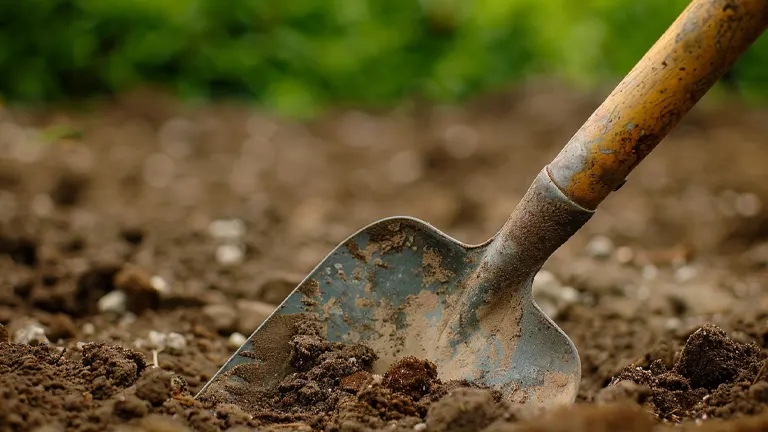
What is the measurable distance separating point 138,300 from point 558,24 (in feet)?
16.5

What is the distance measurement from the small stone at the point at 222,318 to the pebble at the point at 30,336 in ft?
1.66

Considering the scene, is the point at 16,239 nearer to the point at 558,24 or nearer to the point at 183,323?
the point at 183,323

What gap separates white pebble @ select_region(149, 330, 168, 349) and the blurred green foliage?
157 inches

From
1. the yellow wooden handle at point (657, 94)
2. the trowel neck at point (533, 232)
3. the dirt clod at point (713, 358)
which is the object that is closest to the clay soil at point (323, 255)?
the dirt clod at point (713, 358)

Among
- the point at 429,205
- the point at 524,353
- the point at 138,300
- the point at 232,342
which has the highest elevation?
the point at 429,205

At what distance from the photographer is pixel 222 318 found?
8.64 feet

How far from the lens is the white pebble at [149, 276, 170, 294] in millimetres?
2782

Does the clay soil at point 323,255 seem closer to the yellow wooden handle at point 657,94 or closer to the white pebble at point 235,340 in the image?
the white pebble at point 235,340

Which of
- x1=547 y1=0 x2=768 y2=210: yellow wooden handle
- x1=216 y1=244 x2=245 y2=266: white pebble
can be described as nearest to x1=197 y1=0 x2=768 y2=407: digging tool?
x1=547 y1=0 x2=768 y2=210: yellow wooden handle

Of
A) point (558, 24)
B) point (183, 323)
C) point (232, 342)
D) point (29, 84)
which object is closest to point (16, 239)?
point (183, 323)

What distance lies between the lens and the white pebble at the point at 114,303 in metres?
2.73

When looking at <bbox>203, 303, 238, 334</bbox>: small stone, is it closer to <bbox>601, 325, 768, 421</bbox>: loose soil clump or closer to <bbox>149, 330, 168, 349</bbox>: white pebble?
<bbox>149, 330, 168, 349</bbox>: white pebble

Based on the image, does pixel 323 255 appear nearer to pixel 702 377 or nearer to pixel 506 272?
pixel 506 272

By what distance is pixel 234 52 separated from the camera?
21.0 feet
